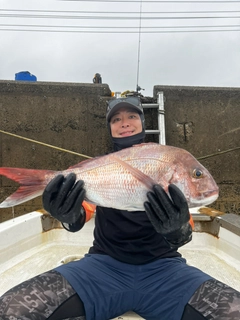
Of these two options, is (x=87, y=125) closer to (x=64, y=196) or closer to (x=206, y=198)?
(x=64, y=196)

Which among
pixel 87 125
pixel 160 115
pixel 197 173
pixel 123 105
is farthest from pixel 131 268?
pixel 87 125

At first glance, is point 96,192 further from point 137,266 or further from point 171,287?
point 171,287

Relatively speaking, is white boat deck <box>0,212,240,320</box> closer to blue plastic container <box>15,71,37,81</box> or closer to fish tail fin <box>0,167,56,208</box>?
fish tail fin <box>0,167,56,208</box>

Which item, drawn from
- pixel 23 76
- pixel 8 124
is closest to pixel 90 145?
pixel 8 124

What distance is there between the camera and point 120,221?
2.21 meters

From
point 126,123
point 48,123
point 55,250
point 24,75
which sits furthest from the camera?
point 24,75

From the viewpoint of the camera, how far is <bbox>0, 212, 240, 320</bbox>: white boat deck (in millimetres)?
2979

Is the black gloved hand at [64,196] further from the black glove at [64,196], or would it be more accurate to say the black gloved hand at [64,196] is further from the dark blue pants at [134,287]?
the dark blue pants at [134,287]

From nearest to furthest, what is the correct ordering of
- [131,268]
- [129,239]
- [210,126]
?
[131,268]
[129,239]
[210,126]

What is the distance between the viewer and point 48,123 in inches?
227

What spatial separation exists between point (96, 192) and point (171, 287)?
30.0 inches

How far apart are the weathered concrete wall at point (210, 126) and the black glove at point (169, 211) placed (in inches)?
163

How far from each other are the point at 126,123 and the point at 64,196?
3.06 feet

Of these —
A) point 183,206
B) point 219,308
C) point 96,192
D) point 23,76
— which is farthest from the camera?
point 23,76
